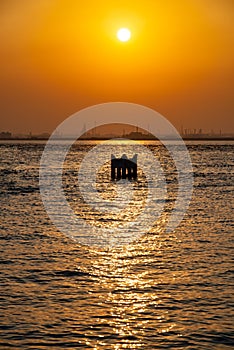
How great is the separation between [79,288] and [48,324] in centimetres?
Result: 353

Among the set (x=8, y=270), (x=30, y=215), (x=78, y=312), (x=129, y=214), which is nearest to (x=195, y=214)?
(x=129, y=214)

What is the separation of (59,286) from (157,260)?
17.8 ft

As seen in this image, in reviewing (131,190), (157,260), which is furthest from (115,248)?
(131,190)

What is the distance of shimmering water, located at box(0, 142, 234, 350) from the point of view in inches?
565

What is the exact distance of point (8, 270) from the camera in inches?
825

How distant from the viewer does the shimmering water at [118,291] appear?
14.4m

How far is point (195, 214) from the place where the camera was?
3766 centimetres

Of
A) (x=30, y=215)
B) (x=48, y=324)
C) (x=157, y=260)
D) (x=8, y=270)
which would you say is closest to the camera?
(x=48, y=324)

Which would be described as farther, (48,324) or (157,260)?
(157,260)

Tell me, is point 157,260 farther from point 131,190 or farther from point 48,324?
point 131,190

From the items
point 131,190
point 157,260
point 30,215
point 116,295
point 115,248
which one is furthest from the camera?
point 131,190

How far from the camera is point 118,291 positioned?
18359 mm

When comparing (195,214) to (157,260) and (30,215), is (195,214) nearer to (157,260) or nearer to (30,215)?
(30,215)

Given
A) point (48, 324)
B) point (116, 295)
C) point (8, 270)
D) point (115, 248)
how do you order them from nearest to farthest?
point (48, 324)
point (116, 295)
point (8, 270)
point (115, 248)
